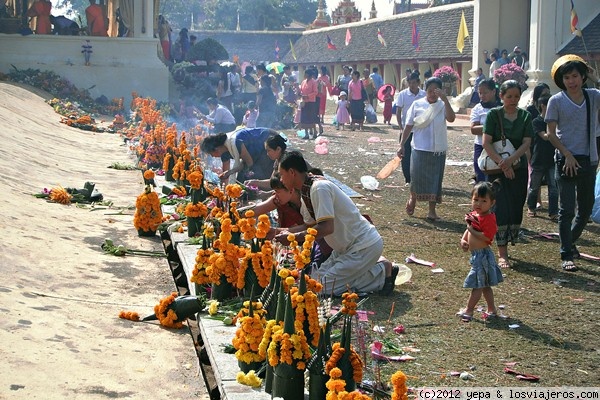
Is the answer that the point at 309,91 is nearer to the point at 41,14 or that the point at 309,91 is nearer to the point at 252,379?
the point at 41,14

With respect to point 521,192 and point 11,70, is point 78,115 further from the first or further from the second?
point 521,192

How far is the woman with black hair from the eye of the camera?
1048cm

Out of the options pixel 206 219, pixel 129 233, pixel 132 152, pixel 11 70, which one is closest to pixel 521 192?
pixel 206 219

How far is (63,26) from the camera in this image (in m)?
29.0

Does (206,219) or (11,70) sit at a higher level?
(11,70)

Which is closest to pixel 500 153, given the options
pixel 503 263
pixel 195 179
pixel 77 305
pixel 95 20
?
pixel 503 263

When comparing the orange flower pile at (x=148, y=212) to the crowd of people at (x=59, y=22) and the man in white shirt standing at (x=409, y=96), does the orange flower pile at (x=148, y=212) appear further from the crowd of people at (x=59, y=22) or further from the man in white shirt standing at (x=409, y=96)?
the crowd of people at (x=59, y=22)

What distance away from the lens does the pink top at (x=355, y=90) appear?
26.2 metres

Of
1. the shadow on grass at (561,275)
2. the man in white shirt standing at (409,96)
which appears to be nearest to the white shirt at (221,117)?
the man in white shirt standing at (409,96)

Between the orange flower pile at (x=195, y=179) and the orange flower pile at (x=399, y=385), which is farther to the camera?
the orange flower pile at (x=195, y=179)

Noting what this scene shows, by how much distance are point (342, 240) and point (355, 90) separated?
19.3 meters

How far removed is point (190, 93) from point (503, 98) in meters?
19.4

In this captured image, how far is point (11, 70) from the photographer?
2703cm

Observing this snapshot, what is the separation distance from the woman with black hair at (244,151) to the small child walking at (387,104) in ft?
58.8
